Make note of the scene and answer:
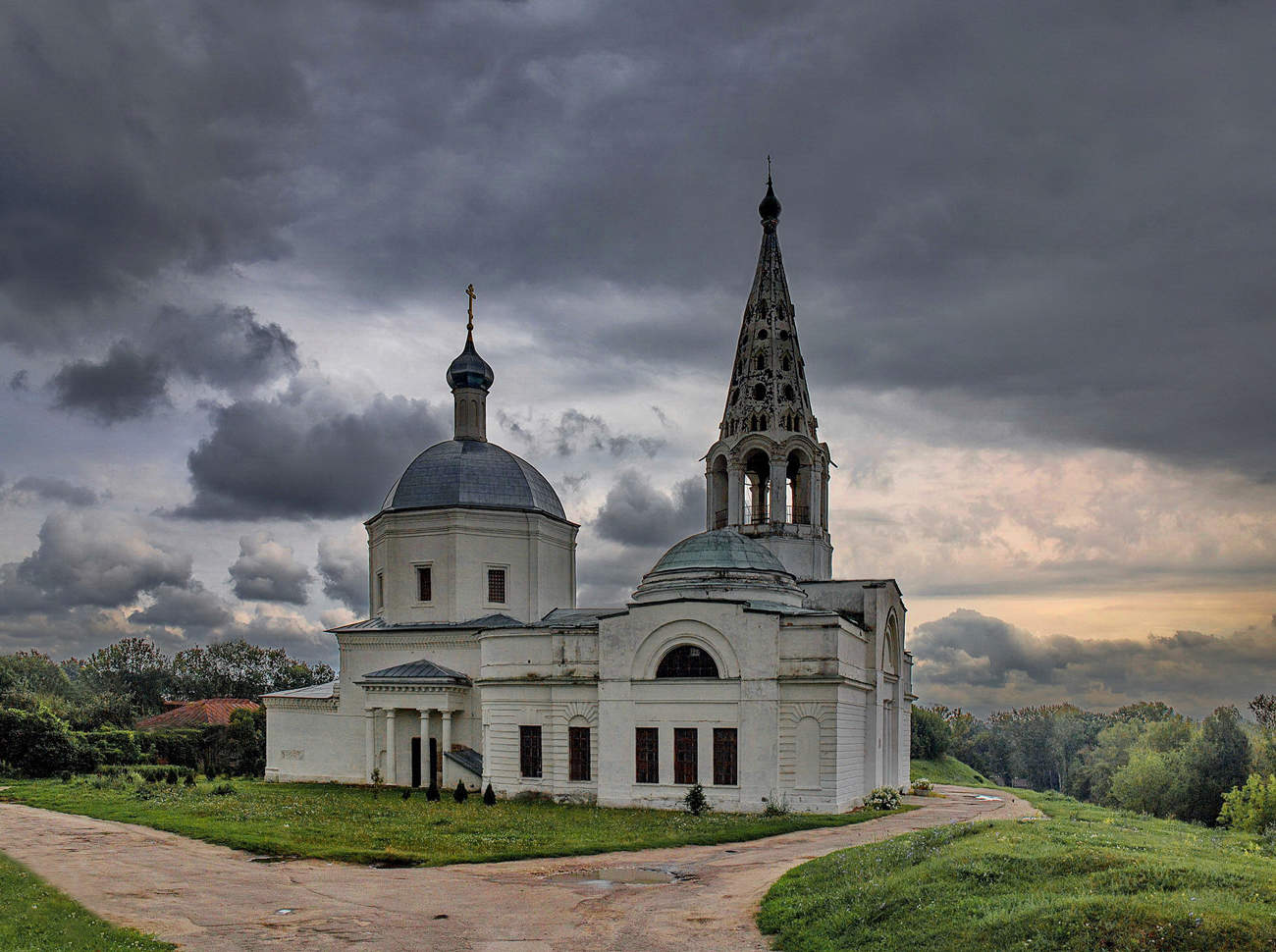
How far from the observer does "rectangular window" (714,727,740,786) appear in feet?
105

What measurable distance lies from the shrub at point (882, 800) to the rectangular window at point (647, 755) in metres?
6.99

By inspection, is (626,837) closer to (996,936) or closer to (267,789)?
(996,936)

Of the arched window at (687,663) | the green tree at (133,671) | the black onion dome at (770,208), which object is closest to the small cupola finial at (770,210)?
the black onion dome at (770,208)

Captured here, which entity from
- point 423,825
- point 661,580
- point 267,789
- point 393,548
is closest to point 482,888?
point 423,825

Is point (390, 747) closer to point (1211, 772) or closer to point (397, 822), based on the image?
point (397, 822)

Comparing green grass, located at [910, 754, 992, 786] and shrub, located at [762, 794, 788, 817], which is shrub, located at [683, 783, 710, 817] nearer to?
shrub, located at [762, 794, 788, 817]

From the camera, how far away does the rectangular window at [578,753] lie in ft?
113

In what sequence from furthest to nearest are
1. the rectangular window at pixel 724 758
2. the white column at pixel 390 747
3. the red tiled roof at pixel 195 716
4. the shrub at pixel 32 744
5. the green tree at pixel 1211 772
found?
the red tiled roof at pixel 195 716, the green tree at pixel 1211 772, the shrub at pixel 32 744, the white column at pixel 390 747, the rectangular window at pixel 724 758

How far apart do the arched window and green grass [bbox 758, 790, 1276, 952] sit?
15340 mm

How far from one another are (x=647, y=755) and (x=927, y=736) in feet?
169

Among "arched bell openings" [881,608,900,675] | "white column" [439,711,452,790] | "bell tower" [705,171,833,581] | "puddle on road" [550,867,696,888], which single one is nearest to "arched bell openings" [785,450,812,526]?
"bell tower" [705,171,833,581]

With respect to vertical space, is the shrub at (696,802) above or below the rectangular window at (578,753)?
below

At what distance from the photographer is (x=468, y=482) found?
4444 centimetres

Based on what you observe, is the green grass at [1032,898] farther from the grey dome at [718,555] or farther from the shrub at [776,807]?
the grey dome at [718,555]
